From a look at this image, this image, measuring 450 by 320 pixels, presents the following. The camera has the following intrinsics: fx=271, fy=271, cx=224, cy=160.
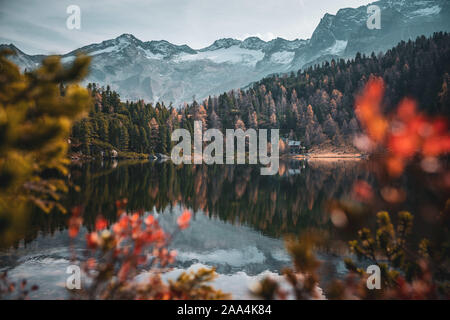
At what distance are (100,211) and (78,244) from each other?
302 inches

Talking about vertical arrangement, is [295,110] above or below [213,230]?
above

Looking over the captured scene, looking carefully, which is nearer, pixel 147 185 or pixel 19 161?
pixel 19 161

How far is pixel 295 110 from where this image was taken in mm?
184125

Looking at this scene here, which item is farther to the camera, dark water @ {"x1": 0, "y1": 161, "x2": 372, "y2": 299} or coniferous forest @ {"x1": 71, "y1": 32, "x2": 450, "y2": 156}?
coniferous forest @ {"x1": 71, "y1": 32, "x2": 450, "y2": 156}

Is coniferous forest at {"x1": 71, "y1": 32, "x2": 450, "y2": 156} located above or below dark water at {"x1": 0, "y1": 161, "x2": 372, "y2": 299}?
above

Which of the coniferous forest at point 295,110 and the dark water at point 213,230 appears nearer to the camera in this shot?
the dark water at point 213,230

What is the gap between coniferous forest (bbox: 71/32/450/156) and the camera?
132625 mm

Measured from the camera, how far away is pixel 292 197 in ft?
121

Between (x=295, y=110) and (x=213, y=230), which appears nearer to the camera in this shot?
(x=213, y=230)

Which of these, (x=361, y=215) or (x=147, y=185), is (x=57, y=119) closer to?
(x=361, y=215)

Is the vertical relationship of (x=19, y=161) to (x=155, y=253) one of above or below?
above

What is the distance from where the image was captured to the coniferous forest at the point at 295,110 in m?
133

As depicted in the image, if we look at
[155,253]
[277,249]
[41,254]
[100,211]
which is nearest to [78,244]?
[41,254]

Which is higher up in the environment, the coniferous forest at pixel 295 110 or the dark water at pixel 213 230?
the coniferous forest at pixel 295 110
